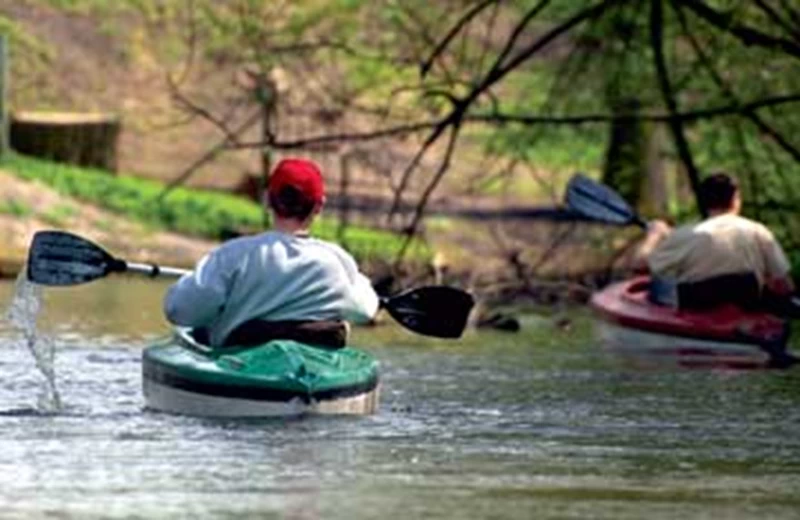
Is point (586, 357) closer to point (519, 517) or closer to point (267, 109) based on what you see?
point (267, 109)

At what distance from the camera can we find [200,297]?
56.8 feet

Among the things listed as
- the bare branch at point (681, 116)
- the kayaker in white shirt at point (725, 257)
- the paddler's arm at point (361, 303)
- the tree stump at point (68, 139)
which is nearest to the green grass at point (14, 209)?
the tree stump at point (68, 139)

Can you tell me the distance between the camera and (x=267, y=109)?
25.5 metres

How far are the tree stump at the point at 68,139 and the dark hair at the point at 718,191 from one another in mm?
13741

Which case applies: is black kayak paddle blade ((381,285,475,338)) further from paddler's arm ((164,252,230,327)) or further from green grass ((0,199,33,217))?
green grass ((0,199,33,217))

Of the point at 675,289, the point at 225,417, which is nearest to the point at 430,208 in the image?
the point at 675,289

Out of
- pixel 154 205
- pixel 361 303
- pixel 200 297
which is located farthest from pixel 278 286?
pixel 154 205

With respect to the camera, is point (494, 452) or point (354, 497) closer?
point (354, 497)

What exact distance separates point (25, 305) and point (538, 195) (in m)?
18.6

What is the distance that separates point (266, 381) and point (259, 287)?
65cm

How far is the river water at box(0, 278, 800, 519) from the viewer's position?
1420 cm

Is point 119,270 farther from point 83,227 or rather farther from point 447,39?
point 83,227

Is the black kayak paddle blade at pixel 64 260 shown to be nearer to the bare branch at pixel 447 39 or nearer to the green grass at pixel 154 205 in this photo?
the bare branch at pixel 447 39

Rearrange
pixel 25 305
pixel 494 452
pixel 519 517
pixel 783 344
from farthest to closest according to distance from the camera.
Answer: pixel 783 344, pixel 25 305, pixel 494 452, pixel 519 517
